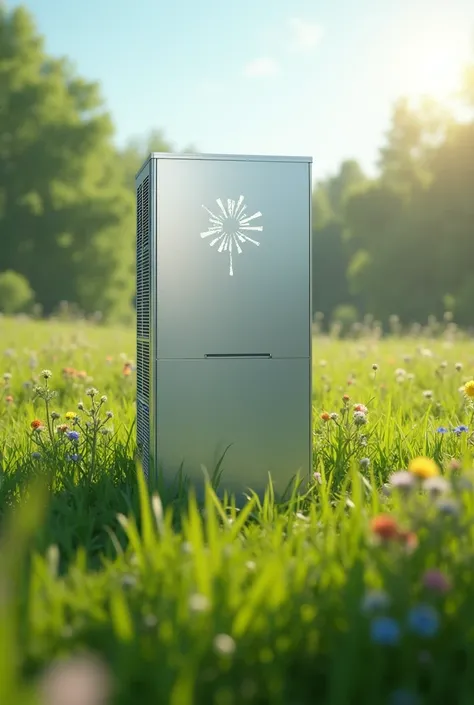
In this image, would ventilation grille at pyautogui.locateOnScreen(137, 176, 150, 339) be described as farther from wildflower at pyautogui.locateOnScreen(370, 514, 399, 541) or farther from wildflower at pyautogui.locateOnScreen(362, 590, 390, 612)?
wildflower at pyautogui.locateOnScreen(362, 590, 390, 612)

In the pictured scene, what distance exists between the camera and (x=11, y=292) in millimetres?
25375

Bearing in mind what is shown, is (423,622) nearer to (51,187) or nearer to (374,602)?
(374,602)

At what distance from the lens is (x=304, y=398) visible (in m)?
4.27

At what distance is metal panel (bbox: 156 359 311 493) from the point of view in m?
4.14

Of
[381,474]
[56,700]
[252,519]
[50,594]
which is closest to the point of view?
[56,700]

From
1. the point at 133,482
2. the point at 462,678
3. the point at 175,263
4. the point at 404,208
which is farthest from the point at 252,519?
the point at 404,208

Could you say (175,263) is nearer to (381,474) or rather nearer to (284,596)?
(381,474)

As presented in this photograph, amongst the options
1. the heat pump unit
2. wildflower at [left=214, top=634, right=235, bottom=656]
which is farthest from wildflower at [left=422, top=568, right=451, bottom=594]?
the heat pump unit

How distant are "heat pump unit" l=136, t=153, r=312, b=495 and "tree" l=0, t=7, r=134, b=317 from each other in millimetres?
24476

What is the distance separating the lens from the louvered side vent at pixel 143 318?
4.29 meters

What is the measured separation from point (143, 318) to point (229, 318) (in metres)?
0.55

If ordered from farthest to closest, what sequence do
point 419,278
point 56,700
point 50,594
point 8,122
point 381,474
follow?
point 419,278 < point 8,122 < point 381,474 < point 50,594 < point 56,700

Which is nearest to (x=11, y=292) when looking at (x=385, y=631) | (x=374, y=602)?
(x=374, y=602)

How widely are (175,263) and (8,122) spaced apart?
83.2 feet
